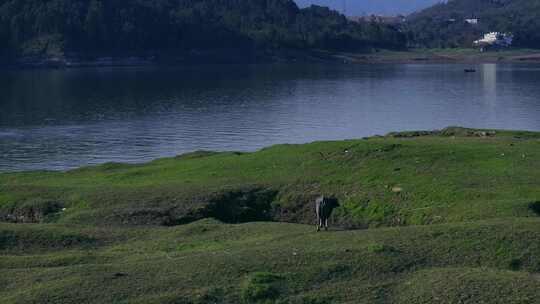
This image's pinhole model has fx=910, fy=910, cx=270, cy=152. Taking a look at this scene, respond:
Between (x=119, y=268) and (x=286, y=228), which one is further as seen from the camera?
(x=286, y=228)

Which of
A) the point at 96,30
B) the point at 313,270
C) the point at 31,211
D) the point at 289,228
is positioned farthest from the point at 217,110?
the point at 96,30

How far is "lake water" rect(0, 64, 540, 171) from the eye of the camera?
64438 millimetres

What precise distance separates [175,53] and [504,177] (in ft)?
522

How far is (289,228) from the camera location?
2325 centimetres

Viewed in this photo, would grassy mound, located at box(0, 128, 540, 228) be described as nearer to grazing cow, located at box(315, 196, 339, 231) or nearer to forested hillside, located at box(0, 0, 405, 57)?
grazing cow, located at box(315, 196, 339, 231)

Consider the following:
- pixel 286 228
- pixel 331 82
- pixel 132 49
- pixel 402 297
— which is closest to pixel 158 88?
pixel 331 82

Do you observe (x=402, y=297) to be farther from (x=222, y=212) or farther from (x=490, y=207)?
(x=222, y=212)

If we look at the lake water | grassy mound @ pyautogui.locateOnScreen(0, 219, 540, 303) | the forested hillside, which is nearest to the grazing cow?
grassy mound @ pyautogui.locateOnScreen(0, 219, 540, 303)

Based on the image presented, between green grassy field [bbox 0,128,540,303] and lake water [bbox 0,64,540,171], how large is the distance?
77.7 ft

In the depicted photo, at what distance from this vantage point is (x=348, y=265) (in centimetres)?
1747

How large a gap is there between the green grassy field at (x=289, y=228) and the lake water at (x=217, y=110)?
77.7 ft

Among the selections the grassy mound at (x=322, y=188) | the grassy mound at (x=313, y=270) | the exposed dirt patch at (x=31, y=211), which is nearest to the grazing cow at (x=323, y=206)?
the grassy mound at (x=313, y=270)

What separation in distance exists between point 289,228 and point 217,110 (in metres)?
65.6

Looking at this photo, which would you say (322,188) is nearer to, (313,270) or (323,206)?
(323,206)
